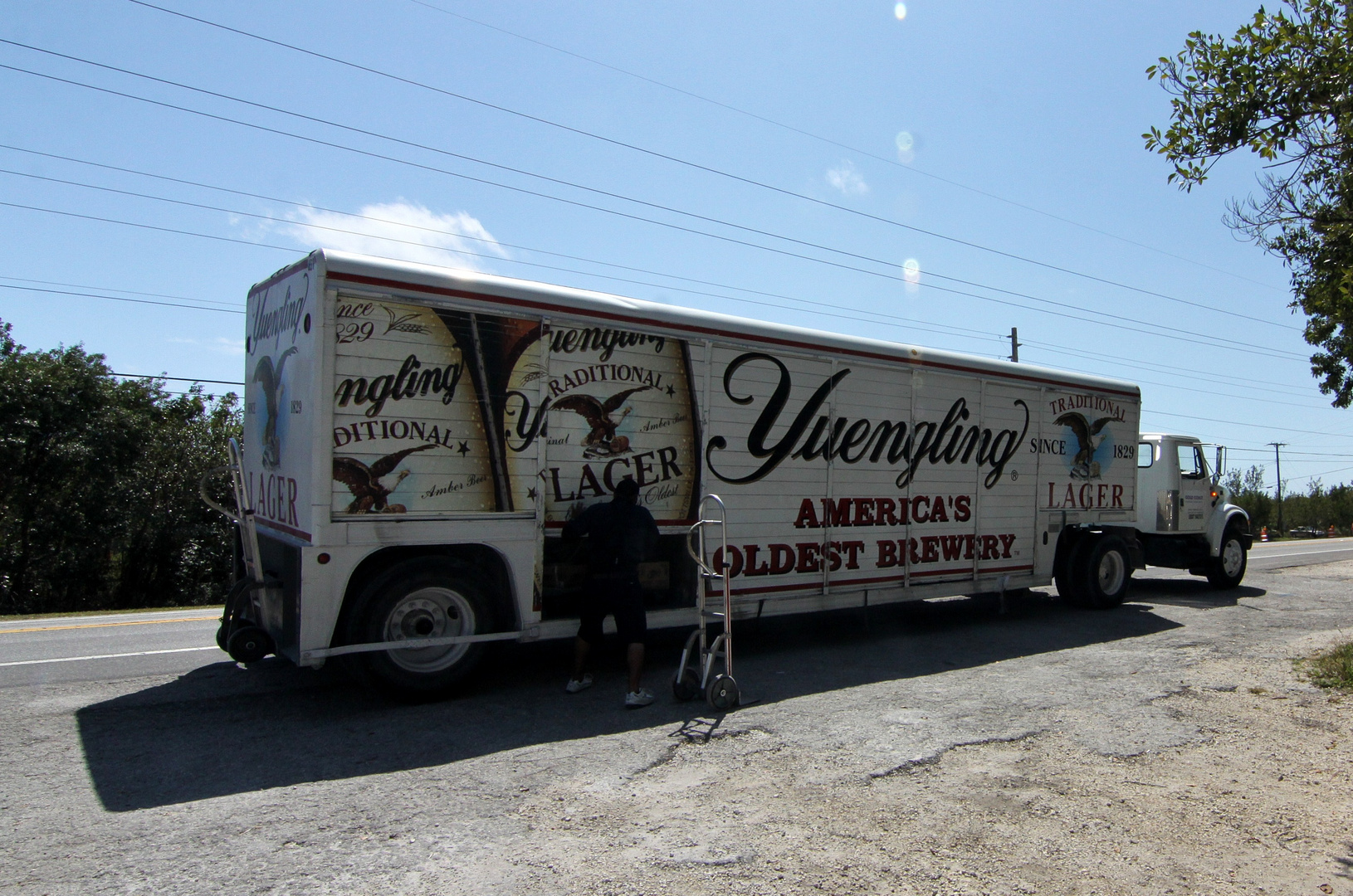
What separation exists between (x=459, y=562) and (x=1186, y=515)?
40.5 feet

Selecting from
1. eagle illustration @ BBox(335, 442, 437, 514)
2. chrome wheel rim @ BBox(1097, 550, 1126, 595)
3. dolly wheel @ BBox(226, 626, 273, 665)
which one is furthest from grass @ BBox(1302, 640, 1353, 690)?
dolly wheel @ BBox(226, 626, 273, 665)

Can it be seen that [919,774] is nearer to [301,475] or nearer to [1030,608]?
[301,475]

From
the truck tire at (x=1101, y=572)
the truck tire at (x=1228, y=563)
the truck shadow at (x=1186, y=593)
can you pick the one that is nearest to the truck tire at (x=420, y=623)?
the truck tire at (x=1101, y=572)

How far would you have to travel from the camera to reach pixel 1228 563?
49.1 ft

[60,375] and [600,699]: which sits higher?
[60,375]

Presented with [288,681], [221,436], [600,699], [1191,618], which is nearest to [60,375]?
[221,436]

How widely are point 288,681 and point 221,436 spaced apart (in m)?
23.6

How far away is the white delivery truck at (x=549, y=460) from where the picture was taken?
6301 mm

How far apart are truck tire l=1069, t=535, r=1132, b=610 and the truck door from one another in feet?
8.79

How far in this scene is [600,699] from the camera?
683cm

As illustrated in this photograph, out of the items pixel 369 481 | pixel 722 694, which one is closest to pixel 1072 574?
pixel 722 694

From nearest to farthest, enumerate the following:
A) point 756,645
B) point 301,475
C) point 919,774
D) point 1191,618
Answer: point 919,774, point 301,475, point 756,645, point 1191,618

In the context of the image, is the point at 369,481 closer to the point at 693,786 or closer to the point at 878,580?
the point at 693,786

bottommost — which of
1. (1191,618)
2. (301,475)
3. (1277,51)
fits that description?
(1191,618)
